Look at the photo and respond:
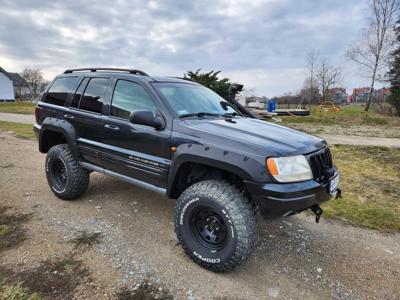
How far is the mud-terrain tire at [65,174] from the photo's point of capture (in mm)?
4520

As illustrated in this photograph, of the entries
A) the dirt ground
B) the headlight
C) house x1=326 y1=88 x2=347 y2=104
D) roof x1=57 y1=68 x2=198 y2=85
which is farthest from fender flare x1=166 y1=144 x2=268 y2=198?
house x1=326 y1=88 x2=347 y2=104

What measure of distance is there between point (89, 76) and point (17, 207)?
6.99 feet

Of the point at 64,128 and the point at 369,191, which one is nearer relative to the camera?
the point at 64,128

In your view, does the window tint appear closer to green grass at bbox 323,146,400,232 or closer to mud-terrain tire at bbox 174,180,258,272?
mud-terrain tire at bbox 174,180,258,272

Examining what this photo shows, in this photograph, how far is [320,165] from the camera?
10.3 ft

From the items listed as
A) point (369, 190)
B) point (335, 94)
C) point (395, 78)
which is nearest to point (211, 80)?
point (369, 190)

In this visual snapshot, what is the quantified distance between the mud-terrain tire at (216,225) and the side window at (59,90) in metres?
2.64

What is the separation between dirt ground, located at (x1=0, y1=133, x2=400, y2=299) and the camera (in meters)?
2.84

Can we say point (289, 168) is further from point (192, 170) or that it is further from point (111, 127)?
point (111, 127)

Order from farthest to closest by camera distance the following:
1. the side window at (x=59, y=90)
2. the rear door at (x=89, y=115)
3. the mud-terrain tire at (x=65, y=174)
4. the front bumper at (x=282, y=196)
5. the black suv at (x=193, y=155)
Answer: the side window at (x=59, y=90) < the mud-terrain tire at (x=65, y=174) < the rear door at (x=89, y=115) < the black suv at (x=193, y=155) < the front bumper at (x=282, y=196)

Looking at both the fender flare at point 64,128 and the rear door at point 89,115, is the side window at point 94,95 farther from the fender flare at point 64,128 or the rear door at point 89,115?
the fender flare at point 64,128

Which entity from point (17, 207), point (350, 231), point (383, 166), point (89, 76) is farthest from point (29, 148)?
point (383, 166)

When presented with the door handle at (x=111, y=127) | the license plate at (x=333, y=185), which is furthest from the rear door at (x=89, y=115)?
the license plate at (x=333, y=185)

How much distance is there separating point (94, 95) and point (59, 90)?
37.7 inches
